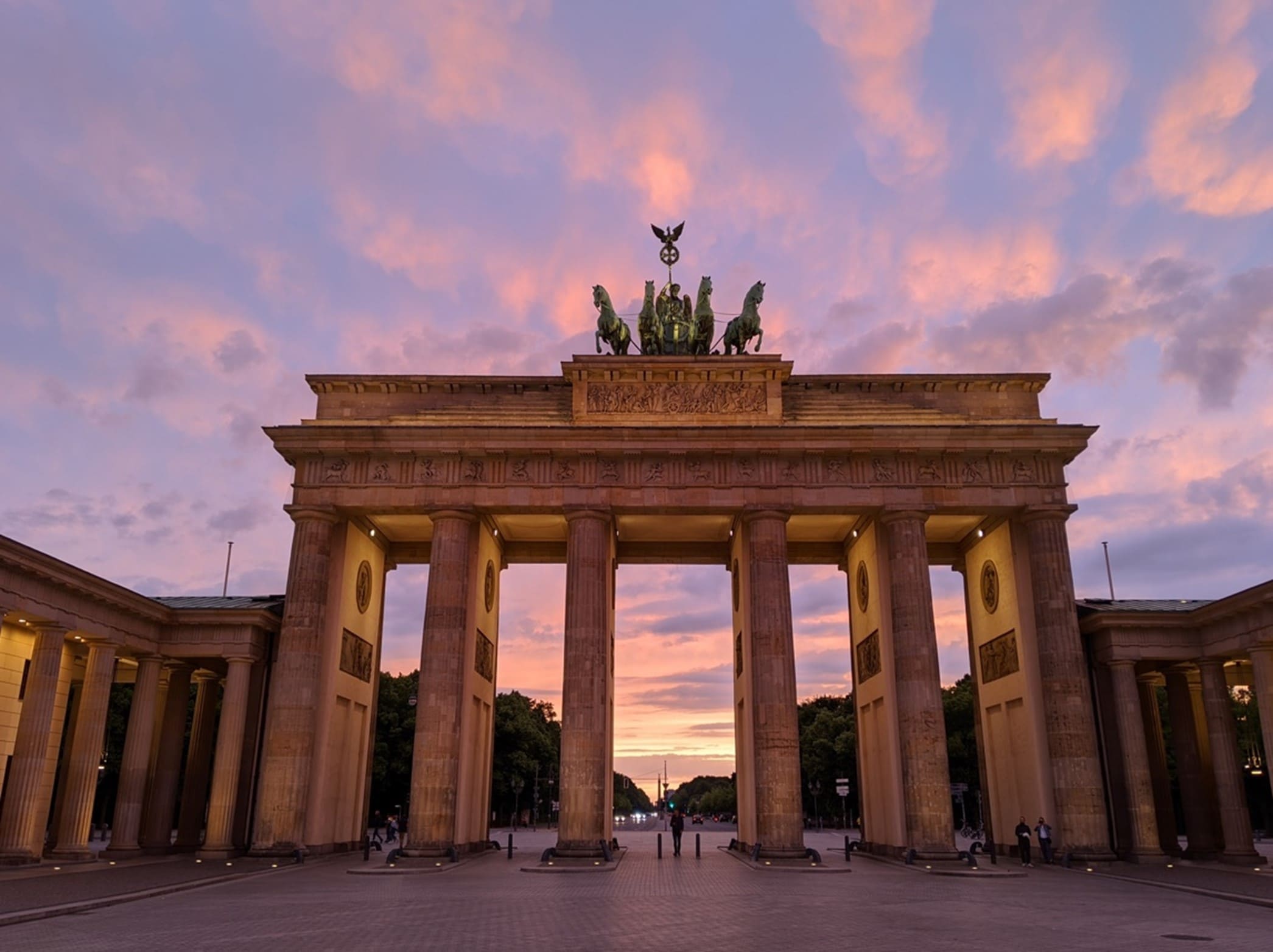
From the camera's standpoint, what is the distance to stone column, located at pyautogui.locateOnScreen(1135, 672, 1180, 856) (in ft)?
127

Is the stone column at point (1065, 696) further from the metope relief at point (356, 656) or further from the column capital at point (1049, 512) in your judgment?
the metope relief at point (356, 656)

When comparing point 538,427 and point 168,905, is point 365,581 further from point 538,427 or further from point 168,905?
point 168,905

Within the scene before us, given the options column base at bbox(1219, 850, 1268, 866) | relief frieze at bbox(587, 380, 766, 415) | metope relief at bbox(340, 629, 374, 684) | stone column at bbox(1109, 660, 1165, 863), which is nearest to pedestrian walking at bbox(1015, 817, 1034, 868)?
stone column at bbox(1109, 660, 1165, 863)

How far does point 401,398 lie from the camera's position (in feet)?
135

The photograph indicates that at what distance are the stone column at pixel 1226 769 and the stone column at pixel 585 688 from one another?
76.0 ft

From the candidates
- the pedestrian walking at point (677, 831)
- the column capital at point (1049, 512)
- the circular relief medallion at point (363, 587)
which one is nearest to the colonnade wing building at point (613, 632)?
the column capital at point (1049, 512)

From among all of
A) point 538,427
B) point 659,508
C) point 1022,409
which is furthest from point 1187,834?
point 538,427

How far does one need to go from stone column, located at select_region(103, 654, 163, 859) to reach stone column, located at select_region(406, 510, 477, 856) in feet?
35.3

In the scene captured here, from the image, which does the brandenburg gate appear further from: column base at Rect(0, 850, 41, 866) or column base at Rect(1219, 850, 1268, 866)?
column base at Rect(0, 850, 41, 866)

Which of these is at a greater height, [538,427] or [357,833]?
[538,427]

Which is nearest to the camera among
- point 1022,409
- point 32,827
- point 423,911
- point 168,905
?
point 423,911

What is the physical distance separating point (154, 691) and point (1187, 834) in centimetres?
4177

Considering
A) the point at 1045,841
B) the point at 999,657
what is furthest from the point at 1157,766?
the point at 1045,841

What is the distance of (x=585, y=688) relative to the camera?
35.7 m
